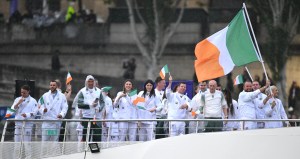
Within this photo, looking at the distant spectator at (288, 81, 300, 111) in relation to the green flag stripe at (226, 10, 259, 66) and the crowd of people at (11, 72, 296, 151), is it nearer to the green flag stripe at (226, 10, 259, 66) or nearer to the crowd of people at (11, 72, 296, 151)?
the crowd of people at (11, 72, 296, 151)

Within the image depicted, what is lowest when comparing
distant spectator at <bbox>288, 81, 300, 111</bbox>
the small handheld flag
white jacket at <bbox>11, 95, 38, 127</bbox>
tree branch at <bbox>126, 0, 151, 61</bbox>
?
the small handheld flag

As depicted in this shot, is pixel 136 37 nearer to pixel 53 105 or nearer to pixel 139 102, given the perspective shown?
pixel 53 105

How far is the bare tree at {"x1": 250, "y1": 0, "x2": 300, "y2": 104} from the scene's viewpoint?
4184 centimetres

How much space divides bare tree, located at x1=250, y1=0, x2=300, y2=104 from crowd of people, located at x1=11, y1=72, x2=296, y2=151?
15.9 metres

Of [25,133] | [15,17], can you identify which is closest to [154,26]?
[15,17]

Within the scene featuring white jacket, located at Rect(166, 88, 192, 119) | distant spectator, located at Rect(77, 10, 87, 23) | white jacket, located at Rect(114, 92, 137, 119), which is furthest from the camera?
distant spectator, located at Rect(77, 10, 87, 23)

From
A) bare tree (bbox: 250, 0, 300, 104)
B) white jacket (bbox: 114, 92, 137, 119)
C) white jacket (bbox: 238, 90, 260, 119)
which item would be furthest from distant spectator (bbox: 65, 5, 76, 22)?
white jacket (bbox: 238, 90, 260, 119)

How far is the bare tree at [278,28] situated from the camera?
41844 millimetres

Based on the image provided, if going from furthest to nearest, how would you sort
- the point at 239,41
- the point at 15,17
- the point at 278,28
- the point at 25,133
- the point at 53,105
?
the point at 15,17, the point at 278,28, the point at 53,105, the point at 25,133, the point at 239,41

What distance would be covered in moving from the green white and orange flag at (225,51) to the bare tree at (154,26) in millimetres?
22683

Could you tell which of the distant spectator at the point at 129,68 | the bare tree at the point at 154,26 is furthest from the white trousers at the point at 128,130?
the distant spectator at the point at 129,68

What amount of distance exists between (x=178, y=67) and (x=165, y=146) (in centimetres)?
2885

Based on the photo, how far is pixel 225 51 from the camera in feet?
72.7

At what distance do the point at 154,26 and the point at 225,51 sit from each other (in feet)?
77.8
